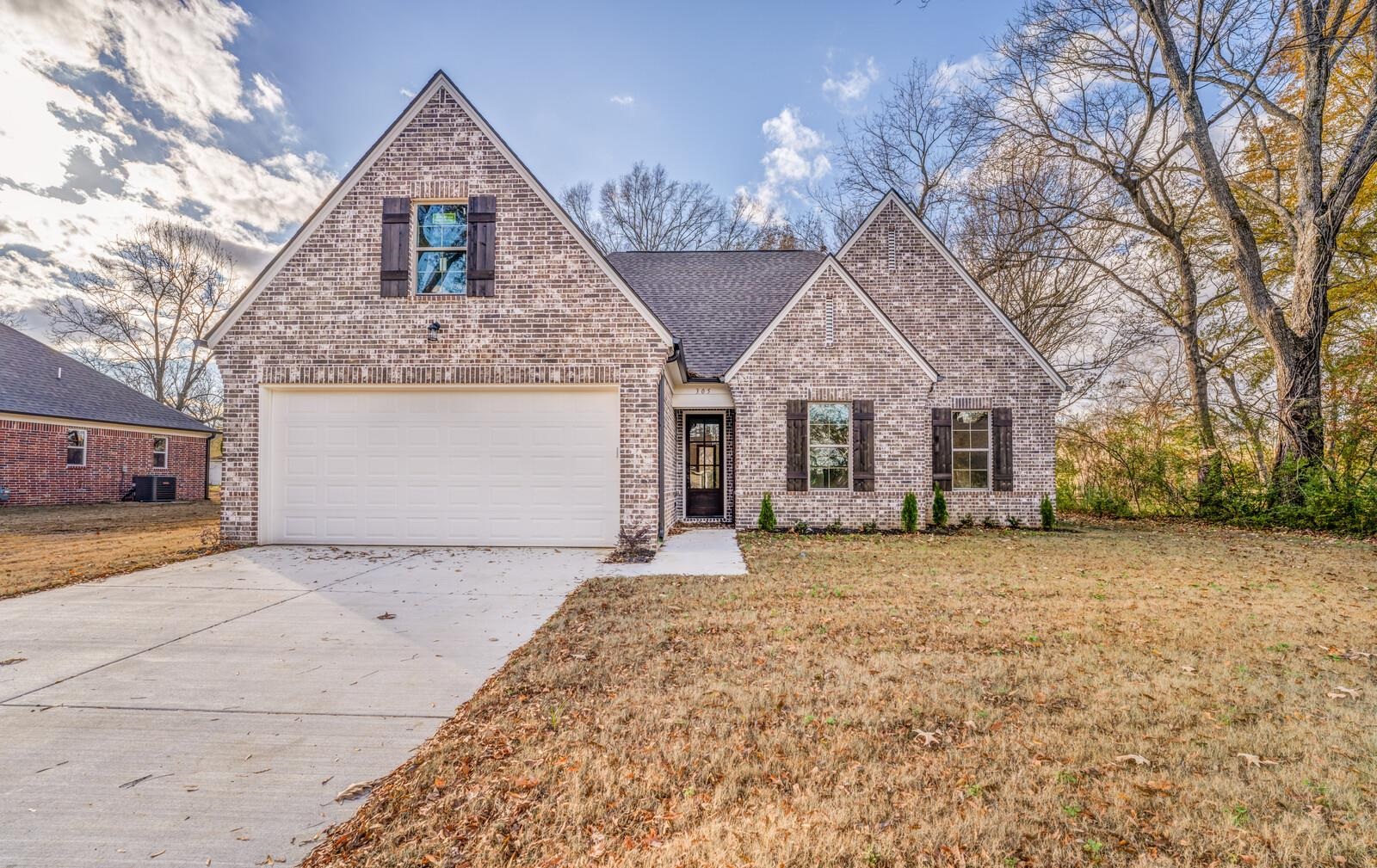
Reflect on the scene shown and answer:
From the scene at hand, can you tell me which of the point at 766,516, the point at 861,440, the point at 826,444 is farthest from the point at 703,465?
the point at 861,440

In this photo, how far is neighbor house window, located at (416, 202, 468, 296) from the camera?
8.84m

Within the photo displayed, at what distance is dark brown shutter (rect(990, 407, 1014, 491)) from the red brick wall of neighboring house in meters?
25.6

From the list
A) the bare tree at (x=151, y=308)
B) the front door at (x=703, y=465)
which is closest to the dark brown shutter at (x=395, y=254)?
the front door at (x=703, y=465)

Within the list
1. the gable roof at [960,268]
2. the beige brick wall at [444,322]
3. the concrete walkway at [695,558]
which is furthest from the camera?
the gable roof at [960,268]

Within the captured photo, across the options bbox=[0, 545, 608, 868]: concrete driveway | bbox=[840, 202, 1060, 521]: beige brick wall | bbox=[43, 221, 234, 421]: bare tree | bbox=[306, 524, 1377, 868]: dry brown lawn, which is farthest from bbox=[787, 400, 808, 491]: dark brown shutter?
bbox=[43, 221, 234, 421]: bare tree

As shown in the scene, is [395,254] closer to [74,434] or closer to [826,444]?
[826,444]

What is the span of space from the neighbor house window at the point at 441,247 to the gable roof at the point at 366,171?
3.26 feet

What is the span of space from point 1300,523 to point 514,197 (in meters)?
16.3

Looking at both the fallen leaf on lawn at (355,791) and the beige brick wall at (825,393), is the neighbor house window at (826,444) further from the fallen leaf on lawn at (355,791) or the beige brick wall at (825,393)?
the fallen leaf on lawn at (355,791)

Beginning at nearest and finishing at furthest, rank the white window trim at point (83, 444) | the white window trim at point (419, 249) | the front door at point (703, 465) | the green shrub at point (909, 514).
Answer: the white window trim at point (419, 249), the green shrub at point (909, 514), the front door at point (703, 465), the white window trim at point (83, 444)

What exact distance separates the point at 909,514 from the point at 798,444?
2.47m

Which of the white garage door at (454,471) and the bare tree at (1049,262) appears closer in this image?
the white garage door at (454,471)

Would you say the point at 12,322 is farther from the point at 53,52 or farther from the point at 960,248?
the point at 960,248

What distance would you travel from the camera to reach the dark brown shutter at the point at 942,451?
38.1ft
